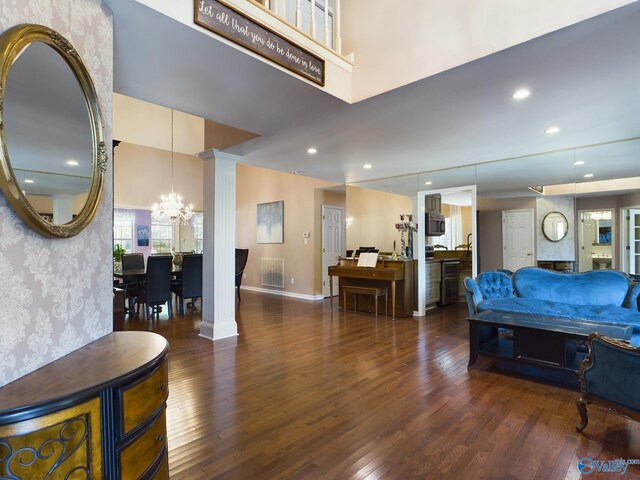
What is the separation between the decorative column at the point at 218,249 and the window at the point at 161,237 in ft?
17.9

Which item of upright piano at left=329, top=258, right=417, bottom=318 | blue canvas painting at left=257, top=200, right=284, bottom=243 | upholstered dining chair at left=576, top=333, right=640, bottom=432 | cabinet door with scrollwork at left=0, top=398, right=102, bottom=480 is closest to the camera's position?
cabinet door with scrollwork at left=0, top=398, right=102, bottom=480

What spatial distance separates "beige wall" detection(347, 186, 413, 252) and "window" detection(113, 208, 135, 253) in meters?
5.61

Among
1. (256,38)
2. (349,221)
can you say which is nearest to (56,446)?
(256,38)

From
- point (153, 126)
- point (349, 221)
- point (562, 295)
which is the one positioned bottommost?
point (562, 295)

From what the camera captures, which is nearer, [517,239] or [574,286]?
[574,286]

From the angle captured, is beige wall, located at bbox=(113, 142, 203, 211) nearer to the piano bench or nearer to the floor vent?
the floor vent

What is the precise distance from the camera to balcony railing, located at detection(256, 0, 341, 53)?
2.64 metres

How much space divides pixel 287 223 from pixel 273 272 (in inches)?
52.3

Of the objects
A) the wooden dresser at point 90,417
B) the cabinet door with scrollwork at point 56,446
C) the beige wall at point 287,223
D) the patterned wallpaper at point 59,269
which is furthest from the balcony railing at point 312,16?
the beige wall at point 287,223

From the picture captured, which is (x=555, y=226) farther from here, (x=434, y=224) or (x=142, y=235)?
(x=142, y=235)

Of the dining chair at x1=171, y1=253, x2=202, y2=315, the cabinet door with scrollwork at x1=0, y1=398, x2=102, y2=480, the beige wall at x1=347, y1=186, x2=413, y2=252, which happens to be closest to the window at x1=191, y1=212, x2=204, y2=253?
the dining chair at x1=171, y1=253, x2=202, y2=315

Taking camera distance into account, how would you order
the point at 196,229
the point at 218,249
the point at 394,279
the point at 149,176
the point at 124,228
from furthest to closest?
the point at 196,229
the point at 149,176
the point at 124,228
the point at 394,279
the point at 218,249

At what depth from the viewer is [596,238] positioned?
524 cm

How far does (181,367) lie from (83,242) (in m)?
2.22
